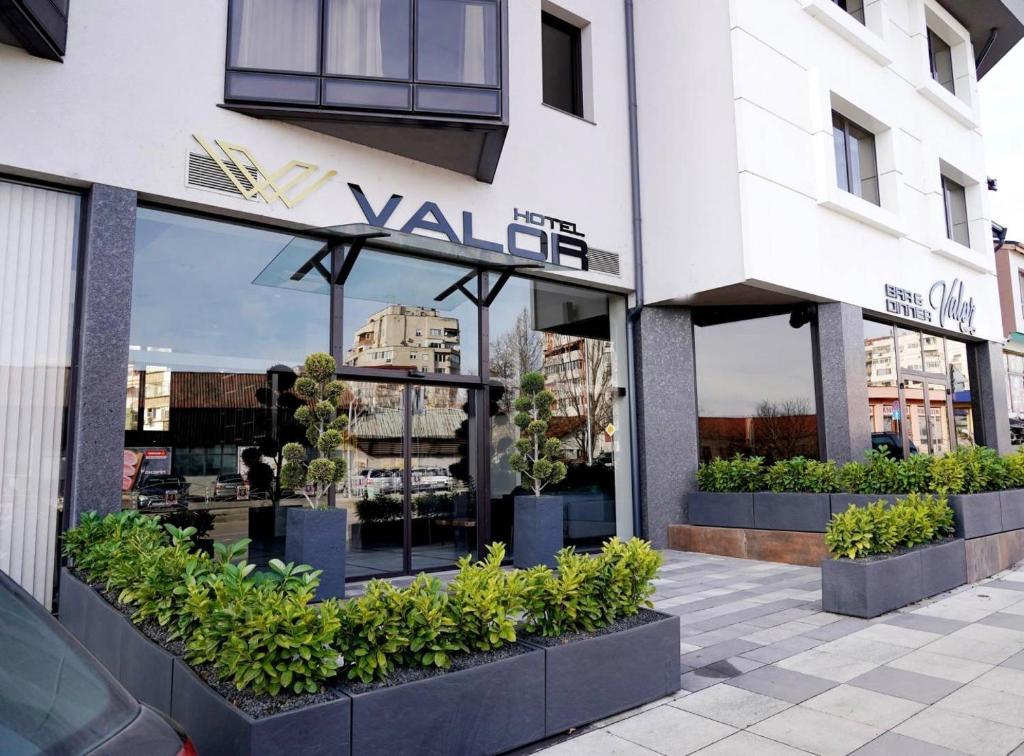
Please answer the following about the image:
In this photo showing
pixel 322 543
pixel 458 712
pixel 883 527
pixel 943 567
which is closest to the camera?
pixel 458 712

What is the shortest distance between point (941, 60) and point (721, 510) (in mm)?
13264

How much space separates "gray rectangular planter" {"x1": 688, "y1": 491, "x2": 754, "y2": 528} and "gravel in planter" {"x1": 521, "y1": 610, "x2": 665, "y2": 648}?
251 inches

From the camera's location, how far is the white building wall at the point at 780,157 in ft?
36.1

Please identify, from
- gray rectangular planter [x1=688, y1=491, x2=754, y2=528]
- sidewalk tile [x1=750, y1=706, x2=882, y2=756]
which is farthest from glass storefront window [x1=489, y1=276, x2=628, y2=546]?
sidewalk tile [x1=750, y1=706, x2=882, y2=756]

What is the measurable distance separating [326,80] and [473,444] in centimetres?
492

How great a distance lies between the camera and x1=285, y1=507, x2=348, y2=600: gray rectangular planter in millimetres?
7148

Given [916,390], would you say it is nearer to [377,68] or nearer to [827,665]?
[827,665]

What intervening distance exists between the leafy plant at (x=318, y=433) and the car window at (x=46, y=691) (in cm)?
529

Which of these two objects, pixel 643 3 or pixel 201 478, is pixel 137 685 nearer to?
pixel 201 478

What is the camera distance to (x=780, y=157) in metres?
11.4

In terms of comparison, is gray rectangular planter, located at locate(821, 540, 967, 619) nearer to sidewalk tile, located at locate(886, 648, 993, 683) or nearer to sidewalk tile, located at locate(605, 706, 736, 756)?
sidewalk tile, located at locate(886, 648, 993, 683)

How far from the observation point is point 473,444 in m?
9.96

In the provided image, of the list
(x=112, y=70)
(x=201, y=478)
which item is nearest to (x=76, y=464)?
(x=201, y=478)

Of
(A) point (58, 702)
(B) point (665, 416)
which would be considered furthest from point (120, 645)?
(B) point (665, 416)
